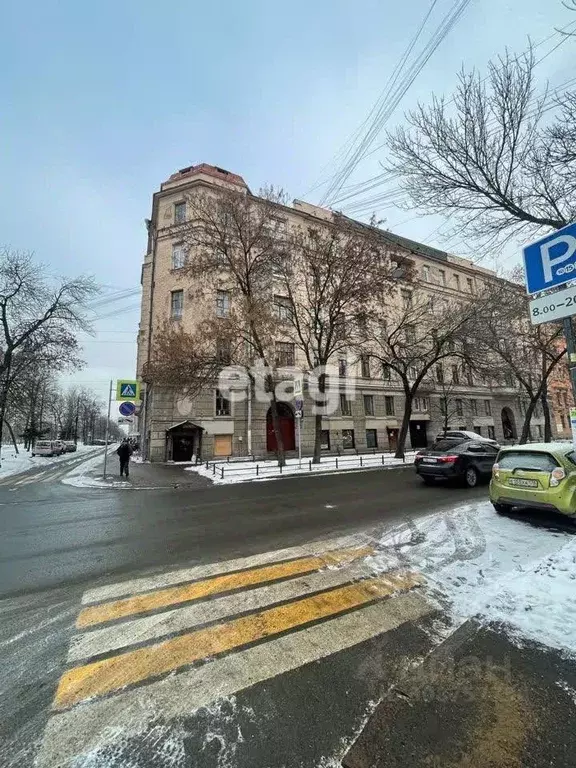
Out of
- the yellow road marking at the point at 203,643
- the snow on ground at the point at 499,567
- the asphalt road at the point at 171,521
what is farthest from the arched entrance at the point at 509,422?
the yellow road marking at the point at 203,643

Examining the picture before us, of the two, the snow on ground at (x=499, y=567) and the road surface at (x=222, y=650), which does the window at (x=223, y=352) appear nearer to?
the road surface at (x=222, y=650)

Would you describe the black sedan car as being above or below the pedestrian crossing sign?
below

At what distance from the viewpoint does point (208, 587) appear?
4.33 metres

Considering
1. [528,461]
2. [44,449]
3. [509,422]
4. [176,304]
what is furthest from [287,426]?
[509,422]

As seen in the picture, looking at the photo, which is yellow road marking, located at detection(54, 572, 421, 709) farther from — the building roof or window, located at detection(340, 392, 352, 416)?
the building roof

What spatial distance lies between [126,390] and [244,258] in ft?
30.7

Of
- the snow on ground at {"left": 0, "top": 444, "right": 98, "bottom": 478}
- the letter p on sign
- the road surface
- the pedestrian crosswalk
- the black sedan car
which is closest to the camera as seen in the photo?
the road surface

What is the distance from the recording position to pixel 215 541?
6.22 m

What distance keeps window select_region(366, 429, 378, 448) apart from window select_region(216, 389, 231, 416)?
12.6 meters

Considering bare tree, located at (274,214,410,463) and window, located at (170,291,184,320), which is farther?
window, located at (170,291,184,320)


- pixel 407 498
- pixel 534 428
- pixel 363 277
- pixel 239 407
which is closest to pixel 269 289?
pixel 363 277

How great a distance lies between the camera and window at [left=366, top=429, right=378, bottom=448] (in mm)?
30703

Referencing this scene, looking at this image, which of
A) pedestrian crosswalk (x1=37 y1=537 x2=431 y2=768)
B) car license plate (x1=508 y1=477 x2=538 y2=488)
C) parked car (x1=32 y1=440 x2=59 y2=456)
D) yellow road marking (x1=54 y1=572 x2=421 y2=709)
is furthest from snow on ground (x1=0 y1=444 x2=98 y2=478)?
car license plate (x1=508 y1=477 x2=538 y2=488)

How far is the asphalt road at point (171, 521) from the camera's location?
5289 mm
